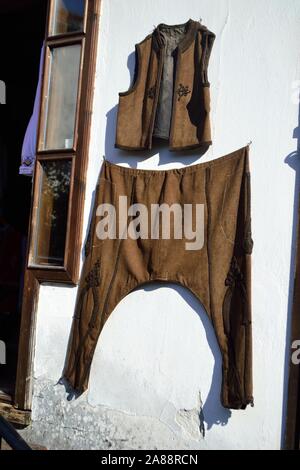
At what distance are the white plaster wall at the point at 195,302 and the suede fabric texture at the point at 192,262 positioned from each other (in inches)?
3.4

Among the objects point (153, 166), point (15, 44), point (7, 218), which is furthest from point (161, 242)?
point (15, 44)

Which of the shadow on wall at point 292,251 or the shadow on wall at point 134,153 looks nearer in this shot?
the shadow on wall at point 292,251

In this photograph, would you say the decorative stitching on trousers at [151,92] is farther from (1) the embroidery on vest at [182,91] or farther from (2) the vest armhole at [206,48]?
(2) the vest armhole at [206,48]

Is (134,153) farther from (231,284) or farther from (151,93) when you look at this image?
(231,284)

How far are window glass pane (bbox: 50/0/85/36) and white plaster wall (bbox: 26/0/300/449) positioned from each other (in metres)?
0.33

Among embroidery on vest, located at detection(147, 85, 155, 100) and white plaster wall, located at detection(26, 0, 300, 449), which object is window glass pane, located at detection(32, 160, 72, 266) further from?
embroidery on vest, located at detection(147, 85, 155, 100)

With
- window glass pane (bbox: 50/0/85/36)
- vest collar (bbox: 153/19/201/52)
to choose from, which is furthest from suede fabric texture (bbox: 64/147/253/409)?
window glass pane (bbox: 50/0/85/36)

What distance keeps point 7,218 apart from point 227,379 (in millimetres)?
4232

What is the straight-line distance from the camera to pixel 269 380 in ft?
Answer: 12.6

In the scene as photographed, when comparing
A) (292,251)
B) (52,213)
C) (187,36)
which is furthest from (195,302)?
(187,36)

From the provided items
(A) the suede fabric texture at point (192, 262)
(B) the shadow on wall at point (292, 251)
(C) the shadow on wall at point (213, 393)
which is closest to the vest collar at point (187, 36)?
(A) the suede fabric texture at point (192, 262)

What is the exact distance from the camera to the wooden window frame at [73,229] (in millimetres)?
4809
